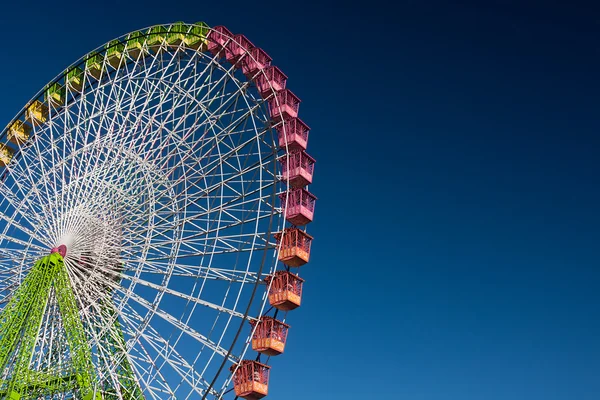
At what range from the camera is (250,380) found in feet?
65.7

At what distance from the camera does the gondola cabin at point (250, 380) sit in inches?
786

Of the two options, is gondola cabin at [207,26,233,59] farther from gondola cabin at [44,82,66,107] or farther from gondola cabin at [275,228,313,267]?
gondola cabin at [275,228,313,267]

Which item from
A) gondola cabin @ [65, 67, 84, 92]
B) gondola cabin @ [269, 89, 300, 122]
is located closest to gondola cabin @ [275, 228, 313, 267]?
gondola cabin @ [269, 89, 300, 122]

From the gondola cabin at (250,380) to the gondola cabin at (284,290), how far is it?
1.94 m

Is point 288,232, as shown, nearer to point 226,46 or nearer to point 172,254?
point 172,254

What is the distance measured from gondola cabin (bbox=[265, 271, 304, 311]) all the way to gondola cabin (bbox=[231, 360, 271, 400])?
6.36 ft

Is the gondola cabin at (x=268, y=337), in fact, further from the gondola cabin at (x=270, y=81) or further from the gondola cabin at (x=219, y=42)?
the gondola cabin at (x=219, y=42)

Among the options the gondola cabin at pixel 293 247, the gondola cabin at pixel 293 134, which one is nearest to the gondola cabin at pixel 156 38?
the gondola cabin at pixel 293 134

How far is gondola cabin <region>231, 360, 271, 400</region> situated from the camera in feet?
65.5

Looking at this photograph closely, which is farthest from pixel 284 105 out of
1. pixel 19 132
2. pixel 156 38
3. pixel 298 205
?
pixel 19 132

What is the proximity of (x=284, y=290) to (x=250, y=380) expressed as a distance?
2891mm

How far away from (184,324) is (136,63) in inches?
451

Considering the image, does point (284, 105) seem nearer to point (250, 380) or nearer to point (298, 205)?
point (298, 205)

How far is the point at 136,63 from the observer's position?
27.5 metres
